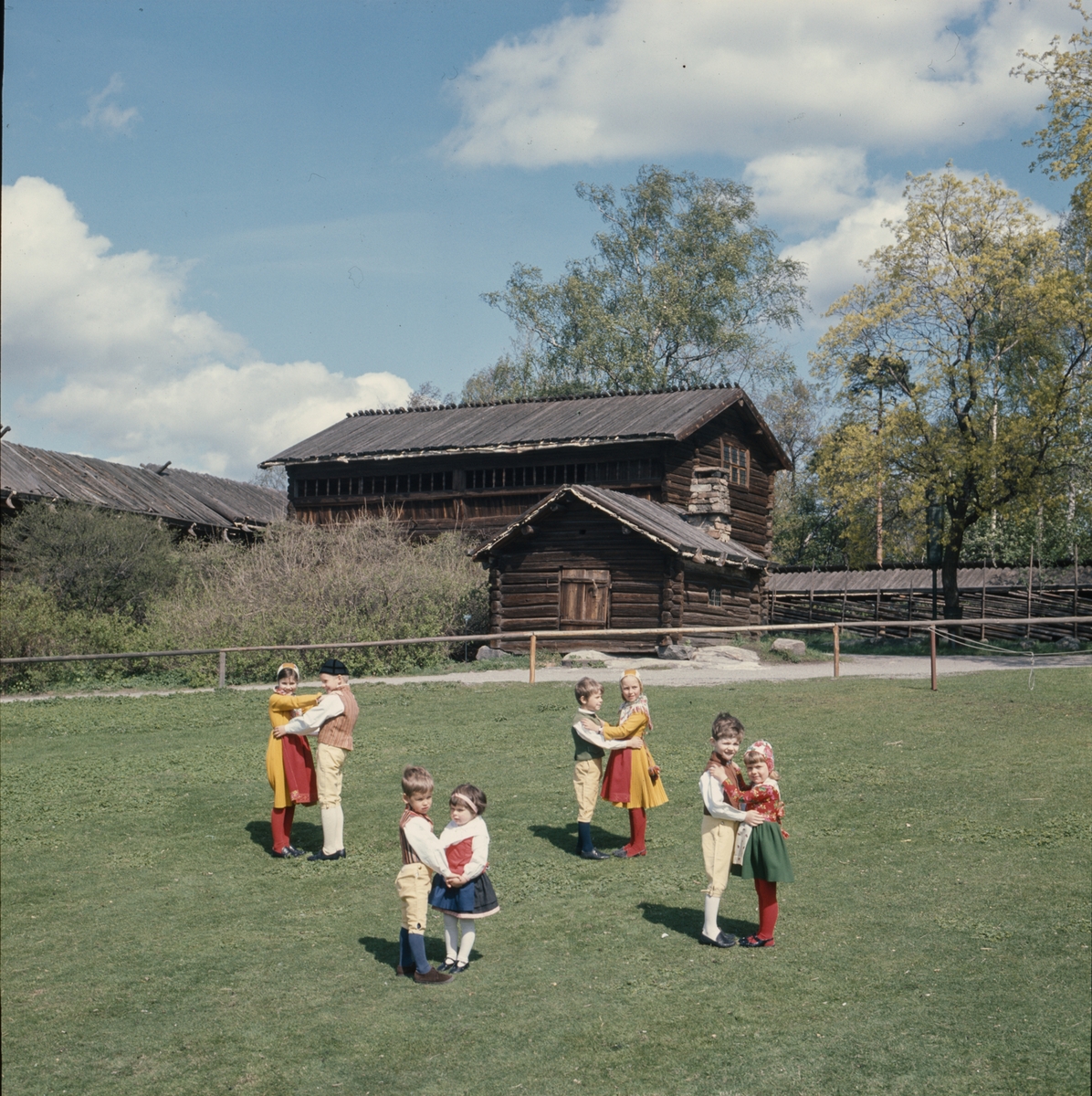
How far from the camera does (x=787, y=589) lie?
1874 inches

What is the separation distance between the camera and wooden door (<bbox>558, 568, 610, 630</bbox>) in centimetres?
2988

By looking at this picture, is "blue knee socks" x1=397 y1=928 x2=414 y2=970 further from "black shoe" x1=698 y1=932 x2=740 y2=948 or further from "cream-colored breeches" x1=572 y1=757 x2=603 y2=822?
"cream-colored breeches" x1=572 y1=757 x2=603 y2=822

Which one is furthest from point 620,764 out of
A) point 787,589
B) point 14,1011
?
point 787,589

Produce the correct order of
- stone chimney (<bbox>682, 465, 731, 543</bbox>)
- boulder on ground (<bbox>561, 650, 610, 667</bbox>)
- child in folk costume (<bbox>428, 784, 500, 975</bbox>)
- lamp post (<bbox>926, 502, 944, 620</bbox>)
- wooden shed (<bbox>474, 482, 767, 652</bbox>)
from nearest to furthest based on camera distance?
child in folk costume (<bbox>428, 784, 500, 975</bbox>)
boulder on ground (<bbox>561, 650, 610, 667</bbox>)
wooden shed (<bbox>474, 482, 767, 652</bbox>)
lamp post (<bbox>926, 502, 944, 620</bbox>)
stone chimney (<bbox>682, 465, 731, 543</bbox>)

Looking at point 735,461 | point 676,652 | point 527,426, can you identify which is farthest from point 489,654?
point 735,461

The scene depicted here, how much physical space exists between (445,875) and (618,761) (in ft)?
9.96

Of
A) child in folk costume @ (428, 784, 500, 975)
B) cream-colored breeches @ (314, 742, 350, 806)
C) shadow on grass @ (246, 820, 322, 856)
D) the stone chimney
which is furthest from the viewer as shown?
the stone chimney

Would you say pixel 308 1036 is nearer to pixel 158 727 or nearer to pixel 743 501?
pixel 158 727

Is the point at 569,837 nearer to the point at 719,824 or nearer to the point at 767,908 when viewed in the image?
the point at 719,824

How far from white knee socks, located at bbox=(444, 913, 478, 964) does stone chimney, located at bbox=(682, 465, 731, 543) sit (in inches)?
1076

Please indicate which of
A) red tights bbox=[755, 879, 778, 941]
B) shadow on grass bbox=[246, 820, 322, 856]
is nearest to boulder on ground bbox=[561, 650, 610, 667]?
shadow on grass bbox=[246, 820, 322, 856]

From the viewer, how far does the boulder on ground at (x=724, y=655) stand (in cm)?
2777

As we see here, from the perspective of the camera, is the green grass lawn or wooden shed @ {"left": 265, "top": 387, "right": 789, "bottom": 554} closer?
the green grass lawn

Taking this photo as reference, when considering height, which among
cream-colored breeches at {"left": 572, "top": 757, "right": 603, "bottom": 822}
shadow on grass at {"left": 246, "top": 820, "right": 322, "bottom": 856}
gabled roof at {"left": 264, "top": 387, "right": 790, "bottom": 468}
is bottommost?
→ shadow on grass at {"left": 246, "top": 820, "right": 322, "bottom": 856}
